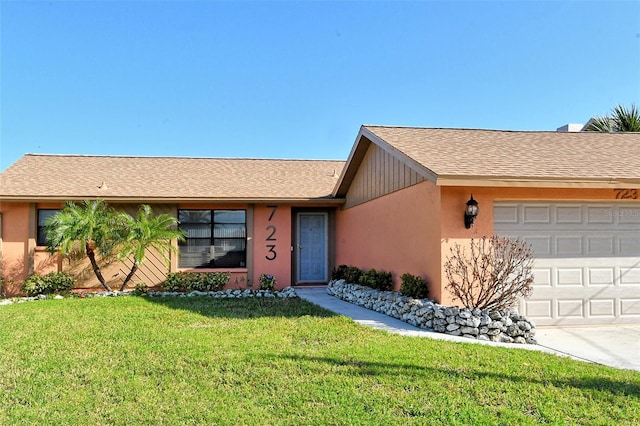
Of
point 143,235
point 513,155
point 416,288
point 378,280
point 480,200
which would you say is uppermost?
point 513,155

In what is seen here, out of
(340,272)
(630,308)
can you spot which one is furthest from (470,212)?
(340,272)

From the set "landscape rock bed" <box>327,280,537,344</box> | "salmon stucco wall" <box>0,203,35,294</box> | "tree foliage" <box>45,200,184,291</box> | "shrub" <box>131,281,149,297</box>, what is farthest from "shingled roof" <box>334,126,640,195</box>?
"salmon stucco wall" <box>0,203,35,294</box>

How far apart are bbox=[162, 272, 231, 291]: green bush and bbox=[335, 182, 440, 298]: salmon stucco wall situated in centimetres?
377

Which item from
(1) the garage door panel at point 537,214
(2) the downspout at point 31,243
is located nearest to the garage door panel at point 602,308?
(1) the garage door panel at point 537,214

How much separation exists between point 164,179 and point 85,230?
3.13 meters

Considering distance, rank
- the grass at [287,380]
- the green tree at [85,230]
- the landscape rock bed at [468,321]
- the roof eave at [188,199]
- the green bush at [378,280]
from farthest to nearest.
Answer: the roof eave at [188,199]
the green tree at [85,230]
the green bush at [378,280]
the landscape rock bed at [468,321]
the grass at [287,380]

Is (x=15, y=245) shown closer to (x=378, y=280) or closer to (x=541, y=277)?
(x=378, y=280)

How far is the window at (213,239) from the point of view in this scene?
12.5 meters

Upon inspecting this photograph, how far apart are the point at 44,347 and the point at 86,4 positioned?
8.35m

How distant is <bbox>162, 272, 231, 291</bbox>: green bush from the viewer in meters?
11.8

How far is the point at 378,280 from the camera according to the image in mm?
9539

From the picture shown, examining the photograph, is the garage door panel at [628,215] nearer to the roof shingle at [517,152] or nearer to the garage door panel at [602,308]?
the roof shingle at [517,152]

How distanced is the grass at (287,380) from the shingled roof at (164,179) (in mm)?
5597

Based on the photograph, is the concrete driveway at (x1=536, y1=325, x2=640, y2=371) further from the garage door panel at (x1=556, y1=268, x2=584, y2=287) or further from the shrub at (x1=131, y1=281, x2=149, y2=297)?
the shrub at (x1=131, y1=281, x2=149, y2=297)
